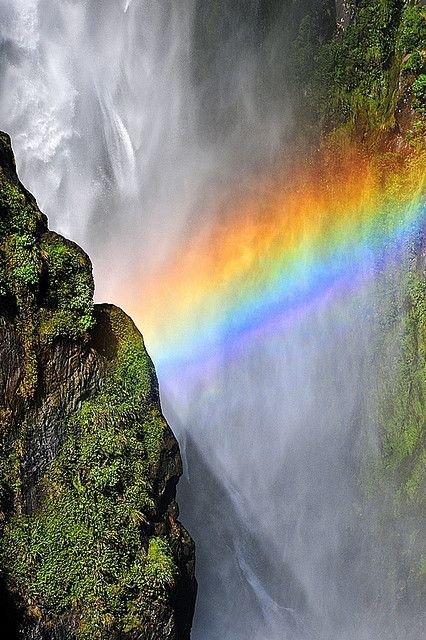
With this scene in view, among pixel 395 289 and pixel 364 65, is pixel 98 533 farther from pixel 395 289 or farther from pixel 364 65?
pixel 364 65

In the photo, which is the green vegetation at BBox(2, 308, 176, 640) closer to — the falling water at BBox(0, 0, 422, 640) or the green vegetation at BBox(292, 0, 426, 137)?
the falling water at BBox(0, 0, 422, 640)

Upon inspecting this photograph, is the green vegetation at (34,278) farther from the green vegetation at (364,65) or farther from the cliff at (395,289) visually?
the green vegetation at (364,65)

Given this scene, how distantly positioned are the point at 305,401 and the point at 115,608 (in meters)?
9.41

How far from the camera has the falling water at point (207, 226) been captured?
14820mm

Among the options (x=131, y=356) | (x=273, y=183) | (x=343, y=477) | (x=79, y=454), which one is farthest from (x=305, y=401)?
(x=79, y=454)

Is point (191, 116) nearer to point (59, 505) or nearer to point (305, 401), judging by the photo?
point (305, 401)

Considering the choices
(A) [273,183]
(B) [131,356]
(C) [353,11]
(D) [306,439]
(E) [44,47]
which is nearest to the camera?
(B) [131,356]

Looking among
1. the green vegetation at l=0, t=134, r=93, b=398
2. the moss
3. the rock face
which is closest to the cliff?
the rock face

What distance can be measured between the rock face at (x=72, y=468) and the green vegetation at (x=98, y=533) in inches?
0.5

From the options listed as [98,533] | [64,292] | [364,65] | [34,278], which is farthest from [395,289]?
[98,533]

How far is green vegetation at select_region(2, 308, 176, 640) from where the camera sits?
8.13 metres

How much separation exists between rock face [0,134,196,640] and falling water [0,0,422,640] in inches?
235

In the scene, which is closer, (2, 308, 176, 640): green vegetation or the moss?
(2, 308, 176, 640): green vegetation

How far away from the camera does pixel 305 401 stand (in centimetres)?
1684
